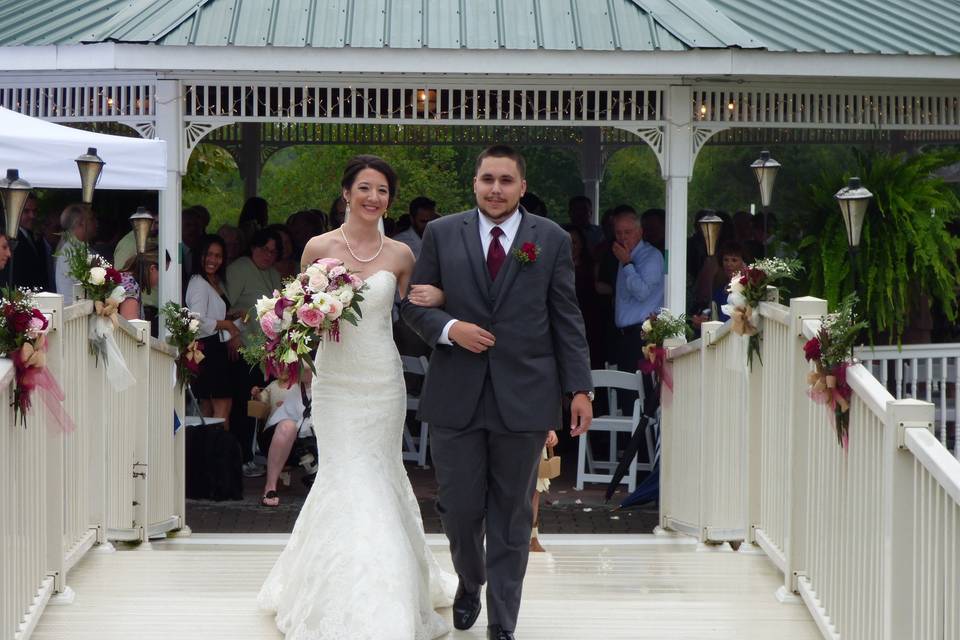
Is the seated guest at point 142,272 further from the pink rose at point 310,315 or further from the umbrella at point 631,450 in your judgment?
the pink rose at point 310,315

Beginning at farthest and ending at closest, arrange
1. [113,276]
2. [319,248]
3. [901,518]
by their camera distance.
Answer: [113,276] → [319,248] → [901,518]

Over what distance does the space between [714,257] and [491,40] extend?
3.18 metres

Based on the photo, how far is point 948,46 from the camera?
11648 mm

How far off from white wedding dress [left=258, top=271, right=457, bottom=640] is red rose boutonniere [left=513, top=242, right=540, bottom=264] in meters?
0.95

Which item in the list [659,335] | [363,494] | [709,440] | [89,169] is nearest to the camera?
[363,494]

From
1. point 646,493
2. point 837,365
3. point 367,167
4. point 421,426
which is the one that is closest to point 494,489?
point 837,365

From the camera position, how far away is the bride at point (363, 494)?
5.96m

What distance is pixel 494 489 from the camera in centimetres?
604

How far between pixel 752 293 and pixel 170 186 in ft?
16.5

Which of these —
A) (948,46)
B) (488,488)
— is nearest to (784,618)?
(488,488)

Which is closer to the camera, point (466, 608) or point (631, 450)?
point (466, 608)

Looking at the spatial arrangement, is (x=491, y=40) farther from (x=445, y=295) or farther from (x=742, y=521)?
(x=445, y=295)

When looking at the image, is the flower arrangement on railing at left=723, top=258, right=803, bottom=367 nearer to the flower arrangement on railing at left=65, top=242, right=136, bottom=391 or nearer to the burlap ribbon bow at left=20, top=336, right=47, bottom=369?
the flower arrangement on railing at left=65, top=242, right=136, bottom=391

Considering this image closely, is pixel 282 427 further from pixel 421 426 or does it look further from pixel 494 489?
pixel 494 489
